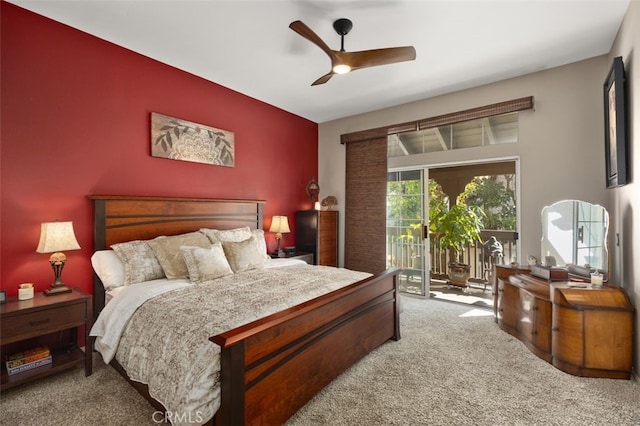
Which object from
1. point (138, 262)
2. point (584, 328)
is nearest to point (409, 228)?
point (584, 328)

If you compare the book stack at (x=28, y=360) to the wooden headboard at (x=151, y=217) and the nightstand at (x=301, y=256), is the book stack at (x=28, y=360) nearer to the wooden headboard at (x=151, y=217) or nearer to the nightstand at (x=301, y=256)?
the wooden headboard at (x=151, y=217)

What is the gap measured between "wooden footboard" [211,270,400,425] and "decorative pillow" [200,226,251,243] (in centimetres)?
167

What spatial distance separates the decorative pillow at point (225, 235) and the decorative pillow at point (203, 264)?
0.49 m

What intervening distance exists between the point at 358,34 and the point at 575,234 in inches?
116

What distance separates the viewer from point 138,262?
2674 millimetres

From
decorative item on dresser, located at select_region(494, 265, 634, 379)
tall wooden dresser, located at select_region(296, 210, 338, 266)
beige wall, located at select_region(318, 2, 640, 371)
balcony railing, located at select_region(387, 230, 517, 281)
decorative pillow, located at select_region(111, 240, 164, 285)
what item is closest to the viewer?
decorative item on dresser, located at select_region(494, 265, 634, 379)

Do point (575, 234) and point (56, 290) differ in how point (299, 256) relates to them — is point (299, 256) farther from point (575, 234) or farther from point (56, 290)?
point (575, 234)

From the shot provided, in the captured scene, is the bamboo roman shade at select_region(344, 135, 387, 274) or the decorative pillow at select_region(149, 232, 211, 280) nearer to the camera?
the decorative pillow at select_region(149, 232, 211, 280)

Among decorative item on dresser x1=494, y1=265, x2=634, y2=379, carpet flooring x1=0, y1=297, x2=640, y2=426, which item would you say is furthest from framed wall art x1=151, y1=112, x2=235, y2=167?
decorative item on dresser x1=494, y1=265, x2=634, y2=379

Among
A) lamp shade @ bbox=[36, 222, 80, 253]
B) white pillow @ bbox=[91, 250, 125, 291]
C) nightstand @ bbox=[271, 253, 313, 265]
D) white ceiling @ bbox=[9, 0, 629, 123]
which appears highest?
white ceiling @ bbox=[9, 0, 629, 123]

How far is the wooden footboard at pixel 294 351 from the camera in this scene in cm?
145

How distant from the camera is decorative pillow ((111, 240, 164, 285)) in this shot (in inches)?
103

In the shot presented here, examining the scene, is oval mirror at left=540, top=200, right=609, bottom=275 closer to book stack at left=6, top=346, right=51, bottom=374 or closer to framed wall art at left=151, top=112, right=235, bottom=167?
framed wall art at left=151, top=112, right=235, bottom=167

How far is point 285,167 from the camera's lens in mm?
4957
